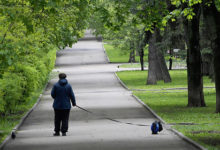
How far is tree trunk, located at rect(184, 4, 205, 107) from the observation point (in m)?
23.6

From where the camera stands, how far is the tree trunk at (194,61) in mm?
23594

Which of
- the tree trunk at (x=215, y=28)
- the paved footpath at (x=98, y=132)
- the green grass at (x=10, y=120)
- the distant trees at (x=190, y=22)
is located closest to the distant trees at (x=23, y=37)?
the green grass at (x=10, y=120)

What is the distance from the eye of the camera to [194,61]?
2398 cm

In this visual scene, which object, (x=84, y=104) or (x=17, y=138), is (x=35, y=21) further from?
(x=84, y=104)

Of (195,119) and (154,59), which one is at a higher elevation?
(154,59)

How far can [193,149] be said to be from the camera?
1258 centimetres

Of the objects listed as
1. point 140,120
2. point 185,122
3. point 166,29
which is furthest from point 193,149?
point 166,29

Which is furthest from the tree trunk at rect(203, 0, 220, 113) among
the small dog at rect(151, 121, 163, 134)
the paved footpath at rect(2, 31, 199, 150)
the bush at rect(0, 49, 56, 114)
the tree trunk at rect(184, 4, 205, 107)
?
the bush at rect(0, 49, 56, 114)

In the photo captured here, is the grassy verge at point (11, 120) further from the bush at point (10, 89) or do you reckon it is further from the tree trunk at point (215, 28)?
the tree trunk at point (215, 28)

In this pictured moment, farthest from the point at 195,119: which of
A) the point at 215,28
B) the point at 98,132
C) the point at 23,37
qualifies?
the point at 23,37

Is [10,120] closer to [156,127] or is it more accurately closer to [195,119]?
[195,119]

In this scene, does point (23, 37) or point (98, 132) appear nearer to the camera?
point (98, 132)

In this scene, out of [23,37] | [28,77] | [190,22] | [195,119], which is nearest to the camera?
[195,119]

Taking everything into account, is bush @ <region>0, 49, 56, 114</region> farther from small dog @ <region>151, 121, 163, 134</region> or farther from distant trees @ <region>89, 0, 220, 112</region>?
small dog @ <region>151, 121, 163, 134</region>
